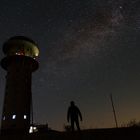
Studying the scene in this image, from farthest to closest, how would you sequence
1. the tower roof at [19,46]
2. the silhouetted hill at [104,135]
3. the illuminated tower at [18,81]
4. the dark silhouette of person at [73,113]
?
the tower roof at [19,46] → the illuminated tower at [18,81] → the dark silhouette of person at [73,113] → the silhouetted hill at [104,135]

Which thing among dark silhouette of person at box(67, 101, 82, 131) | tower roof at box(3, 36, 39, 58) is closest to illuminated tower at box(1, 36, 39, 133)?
tower roof at box(3, 36, 39, 58)

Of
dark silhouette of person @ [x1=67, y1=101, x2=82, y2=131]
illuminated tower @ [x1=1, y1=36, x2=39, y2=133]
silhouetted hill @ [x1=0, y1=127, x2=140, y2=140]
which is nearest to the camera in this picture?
silhouetted hill @ [x1=0, y1=127, x2=140, y2=140]

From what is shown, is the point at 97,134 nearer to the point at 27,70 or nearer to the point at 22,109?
the point at 22,109

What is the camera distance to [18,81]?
41.0 m

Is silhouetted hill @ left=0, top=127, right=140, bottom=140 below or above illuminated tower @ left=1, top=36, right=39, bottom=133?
below

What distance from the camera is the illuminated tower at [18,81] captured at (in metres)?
38.3

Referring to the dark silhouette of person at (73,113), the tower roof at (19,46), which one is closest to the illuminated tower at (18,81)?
the tower roof at (19,46)

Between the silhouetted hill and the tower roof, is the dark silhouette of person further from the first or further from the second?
the tower roof

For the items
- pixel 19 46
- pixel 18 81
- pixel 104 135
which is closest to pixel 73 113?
pixel 104 135

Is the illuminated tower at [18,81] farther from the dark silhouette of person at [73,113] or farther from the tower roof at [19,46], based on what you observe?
the dark silhouette of person at [73,113]

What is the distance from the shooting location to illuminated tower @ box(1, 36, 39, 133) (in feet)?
126

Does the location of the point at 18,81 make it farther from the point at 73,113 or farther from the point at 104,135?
the point at 104,135

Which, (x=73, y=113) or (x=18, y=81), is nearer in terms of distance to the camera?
(x=73, y=113)

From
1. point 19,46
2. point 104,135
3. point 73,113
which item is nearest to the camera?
point 104,135
